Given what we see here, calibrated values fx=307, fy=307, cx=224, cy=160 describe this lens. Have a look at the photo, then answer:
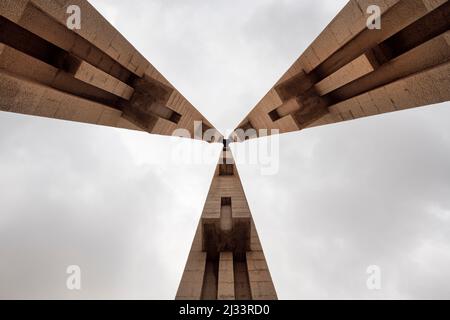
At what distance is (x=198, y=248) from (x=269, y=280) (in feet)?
9.44

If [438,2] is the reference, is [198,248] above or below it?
below

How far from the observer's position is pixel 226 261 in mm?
10195

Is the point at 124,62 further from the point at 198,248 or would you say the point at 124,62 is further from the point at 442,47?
the point at 442,47

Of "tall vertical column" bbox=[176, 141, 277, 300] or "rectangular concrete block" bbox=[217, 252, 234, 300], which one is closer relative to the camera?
"rectangular concrete block" bbox=[217, 252, 234, 300]

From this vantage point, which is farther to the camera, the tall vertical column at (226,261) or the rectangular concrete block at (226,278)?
the tall vertical column at (226,261)

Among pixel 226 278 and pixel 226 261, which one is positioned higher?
pixel 226 261

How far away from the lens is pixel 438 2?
21.5 feet

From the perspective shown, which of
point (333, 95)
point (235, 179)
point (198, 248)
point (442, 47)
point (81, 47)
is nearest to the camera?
point (442, 47)

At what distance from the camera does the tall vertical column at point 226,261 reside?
29.0ft

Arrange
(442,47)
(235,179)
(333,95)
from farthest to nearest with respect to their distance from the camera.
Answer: (235,179) → (333,95) → (442,47)

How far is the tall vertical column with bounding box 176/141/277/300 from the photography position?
29.0 feet

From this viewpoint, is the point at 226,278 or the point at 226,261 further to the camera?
the point at 226,261
